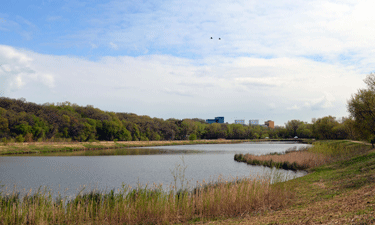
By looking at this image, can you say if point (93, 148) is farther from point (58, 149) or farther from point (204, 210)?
point (204, 210)

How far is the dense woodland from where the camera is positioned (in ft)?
214

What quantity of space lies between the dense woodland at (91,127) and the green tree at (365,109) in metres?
4.58

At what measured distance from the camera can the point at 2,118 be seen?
62.4m

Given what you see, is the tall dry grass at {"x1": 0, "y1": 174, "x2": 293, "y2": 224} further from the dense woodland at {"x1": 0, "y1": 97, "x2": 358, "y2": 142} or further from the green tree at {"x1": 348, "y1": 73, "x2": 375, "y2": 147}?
the dense woodland at {"x1": 0, "y1": 97, "x2": 358, "y2": 142}

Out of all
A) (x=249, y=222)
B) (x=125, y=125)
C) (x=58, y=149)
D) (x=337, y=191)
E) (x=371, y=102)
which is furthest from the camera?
(x=125, y=125)

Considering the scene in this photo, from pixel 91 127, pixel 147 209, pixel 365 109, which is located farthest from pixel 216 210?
pixel 91 127

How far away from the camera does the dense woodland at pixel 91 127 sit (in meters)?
65.2

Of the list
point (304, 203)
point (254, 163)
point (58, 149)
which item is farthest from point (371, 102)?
point (58, 149)

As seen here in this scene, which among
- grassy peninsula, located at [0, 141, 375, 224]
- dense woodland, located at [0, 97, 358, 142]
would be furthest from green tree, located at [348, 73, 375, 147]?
grassy peninsula, located at [0, 141, 375, 224]

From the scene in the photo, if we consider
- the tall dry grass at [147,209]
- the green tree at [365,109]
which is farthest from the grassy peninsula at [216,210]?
the green tree at [365,109]

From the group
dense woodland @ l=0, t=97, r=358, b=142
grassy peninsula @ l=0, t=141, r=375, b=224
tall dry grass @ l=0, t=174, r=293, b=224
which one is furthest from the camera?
dense woodland @ l=0, t=97, r=358, b=142

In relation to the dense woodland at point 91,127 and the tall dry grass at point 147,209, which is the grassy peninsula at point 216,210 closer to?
the tall dry grass at point 147,209

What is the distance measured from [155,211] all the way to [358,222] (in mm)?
6077

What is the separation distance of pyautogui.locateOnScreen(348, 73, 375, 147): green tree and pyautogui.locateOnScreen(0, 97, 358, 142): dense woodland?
458 centimetres
